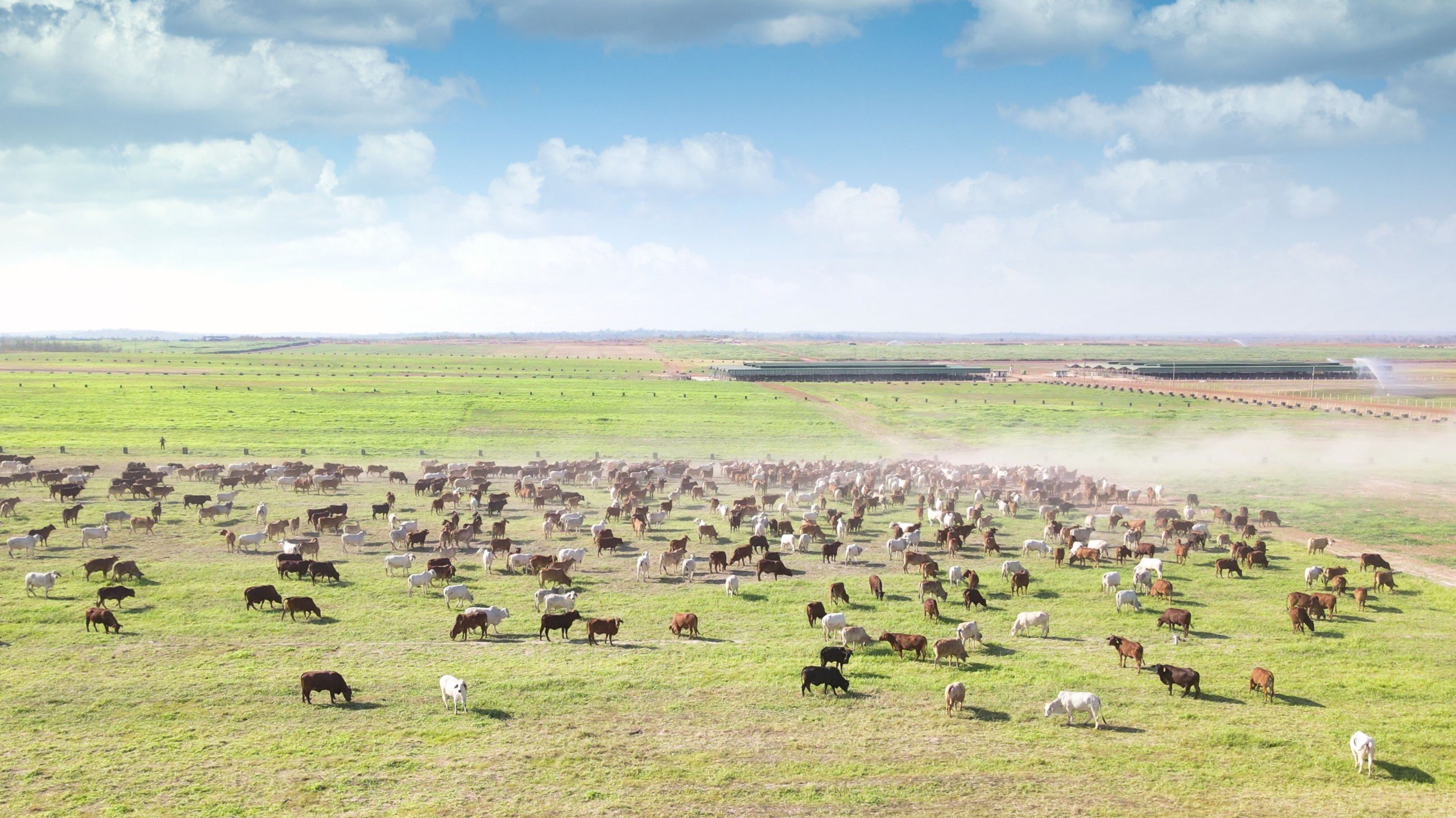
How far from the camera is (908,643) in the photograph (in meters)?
21.8

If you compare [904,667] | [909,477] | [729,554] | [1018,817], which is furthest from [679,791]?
[909,477]

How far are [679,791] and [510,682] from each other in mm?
6179

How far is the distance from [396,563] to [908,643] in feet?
58.0

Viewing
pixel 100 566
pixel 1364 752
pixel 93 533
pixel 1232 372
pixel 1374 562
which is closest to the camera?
pixel 1364 752

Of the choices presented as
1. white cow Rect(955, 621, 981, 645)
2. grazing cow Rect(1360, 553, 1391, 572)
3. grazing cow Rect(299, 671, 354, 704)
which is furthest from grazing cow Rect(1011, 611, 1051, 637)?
grazing cow Rect(299, 671, 354, 704)

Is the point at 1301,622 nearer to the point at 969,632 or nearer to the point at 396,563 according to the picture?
the point at 969,632

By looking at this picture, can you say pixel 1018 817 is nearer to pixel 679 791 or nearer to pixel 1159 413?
pixel 679 791

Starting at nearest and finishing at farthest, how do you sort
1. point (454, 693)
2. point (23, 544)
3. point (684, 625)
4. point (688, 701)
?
point (454, 693) < point (688, 701) < point (684, 625) < point (23, 544)

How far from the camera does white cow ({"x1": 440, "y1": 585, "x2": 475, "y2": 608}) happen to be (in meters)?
25.8

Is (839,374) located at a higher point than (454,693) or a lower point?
higher

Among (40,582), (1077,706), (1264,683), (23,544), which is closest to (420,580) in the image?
(40,582)

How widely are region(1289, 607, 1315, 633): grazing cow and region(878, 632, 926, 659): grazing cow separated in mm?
10737

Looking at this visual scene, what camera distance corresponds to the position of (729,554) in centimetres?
3388

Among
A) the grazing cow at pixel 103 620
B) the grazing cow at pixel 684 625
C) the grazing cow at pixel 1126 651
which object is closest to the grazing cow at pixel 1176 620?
the grazing cow at pixel 1126 651
